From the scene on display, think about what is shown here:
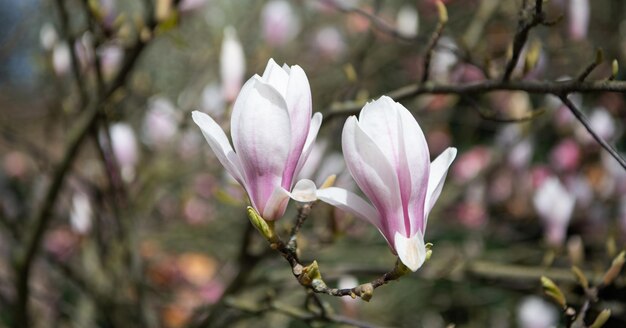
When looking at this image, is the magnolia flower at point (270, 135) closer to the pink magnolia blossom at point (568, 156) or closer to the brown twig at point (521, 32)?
the brown twig at point (521, 32)

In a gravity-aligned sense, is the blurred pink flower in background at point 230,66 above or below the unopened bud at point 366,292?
above

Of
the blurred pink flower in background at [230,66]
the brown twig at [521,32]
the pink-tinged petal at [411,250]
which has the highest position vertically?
the blurred pink flower in background at [230,66]

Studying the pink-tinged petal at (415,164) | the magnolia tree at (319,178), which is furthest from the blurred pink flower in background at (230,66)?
the pink-tinged petal at (415,164)

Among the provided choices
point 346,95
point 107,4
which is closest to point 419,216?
point 346,95

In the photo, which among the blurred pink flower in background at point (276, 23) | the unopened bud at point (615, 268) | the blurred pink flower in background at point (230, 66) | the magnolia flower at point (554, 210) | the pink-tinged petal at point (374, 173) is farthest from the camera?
the blurred pink flower in background at point (276, 23)

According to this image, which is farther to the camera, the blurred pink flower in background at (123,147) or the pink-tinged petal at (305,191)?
the blurred pink flower in background at (123,147)

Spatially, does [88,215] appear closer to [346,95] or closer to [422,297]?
[346,95]

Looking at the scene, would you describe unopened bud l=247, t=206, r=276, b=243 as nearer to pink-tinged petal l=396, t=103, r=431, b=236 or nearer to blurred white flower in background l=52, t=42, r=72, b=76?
pink-tinged petal l=396, t=103, r=431, b=236
